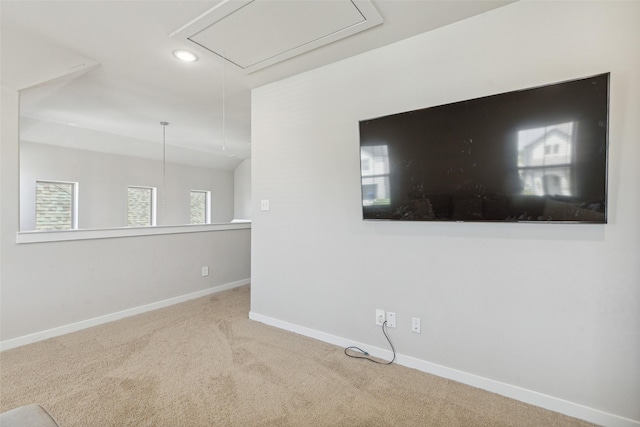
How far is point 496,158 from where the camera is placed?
70.5 inches

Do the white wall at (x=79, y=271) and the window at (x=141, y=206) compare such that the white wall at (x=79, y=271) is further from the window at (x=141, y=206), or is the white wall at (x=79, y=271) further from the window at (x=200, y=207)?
the window at (x=200, y=207)

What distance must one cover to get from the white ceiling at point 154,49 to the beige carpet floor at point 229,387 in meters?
2.34

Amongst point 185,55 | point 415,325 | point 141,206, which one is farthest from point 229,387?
point 141,206

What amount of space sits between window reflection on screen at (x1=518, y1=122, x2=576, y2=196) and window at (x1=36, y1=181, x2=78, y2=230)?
652 cm

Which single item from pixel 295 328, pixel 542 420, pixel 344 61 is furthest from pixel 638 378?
pixel 344 61

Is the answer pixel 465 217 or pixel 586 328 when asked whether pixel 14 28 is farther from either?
pixel 586 328

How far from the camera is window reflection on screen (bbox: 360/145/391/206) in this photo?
220cm

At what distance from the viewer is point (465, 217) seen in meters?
1.91

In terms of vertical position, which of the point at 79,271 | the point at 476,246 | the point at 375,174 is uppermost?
the point at 375,174

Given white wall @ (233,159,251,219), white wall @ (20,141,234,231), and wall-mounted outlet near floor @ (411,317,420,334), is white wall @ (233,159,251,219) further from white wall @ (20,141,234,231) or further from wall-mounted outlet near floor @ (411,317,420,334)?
wall-mounted outlet near floor @ (411,317,420,334)

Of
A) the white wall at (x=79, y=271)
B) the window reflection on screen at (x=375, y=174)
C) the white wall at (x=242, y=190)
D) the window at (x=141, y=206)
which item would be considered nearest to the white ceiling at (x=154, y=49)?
the white wall at (x=79, y=271)

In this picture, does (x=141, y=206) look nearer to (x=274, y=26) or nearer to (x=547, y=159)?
(x=274, y=26)

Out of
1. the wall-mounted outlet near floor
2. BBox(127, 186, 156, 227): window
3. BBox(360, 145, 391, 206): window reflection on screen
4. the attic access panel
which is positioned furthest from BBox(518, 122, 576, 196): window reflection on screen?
BBox(127, 186, 156, 227): window

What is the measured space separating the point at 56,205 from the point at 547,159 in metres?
6.72
